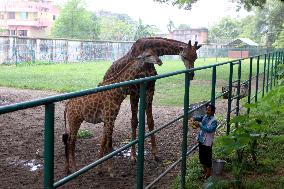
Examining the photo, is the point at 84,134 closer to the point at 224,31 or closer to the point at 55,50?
the point at 55,50

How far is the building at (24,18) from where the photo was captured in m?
56.5

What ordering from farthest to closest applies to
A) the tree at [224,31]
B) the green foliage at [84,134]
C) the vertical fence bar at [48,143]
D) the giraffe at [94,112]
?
the tree at [224,31]
the green foliage at [84,134]
the giraffe at [94,112]
the vertical fence bar at [48,143]

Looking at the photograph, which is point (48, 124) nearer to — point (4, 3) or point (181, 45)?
point (181, 45)

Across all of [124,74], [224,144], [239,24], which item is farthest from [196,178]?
[239,24]

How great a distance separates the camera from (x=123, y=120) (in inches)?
347

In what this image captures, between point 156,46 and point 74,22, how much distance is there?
45.6 metres

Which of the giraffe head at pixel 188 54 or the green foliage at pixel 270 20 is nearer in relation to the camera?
the giraffe head at pixel 188 54

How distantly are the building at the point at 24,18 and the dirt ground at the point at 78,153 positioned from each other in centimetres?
4983

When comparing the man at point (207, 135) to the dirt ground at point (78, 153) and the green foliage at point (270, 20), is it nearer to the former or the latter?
the dirt ground at point (78, 153)

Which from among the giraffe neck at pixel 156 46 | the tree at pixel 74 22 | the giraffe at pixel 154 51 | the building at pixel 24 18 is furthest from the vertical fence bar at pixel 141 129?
the building at pixel 24 18

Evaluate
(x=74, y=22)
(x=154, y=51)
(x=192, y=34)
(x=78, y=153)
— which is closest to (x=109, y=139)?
(x=78, y=153)

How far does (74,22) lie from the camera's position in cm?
4994

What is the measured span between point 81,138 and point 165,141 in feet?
4.60

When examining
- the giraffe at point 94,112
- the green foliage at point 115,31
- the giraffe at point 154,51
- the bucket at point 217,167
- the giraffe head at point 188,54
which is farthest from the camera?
the green foliage at point 115,31
